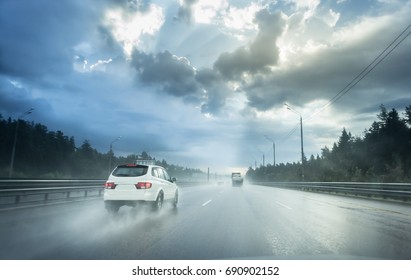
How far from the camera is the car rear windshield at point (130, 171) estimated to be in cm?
1199

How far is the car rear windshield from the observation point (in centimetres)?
1199

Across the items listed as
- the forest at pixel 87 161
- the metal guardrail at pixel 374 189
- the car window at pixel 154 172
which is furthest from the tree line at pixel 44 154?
the car window at pixel 154 172

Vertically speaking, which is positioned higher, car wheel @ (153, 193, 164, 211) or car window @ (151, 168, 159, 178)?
car window @ (151, 168, 159, 178)

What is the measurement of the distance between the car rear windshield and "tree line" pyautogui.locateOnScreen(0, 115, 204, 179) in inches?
1933

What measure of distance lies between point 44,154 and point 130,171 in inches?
3609

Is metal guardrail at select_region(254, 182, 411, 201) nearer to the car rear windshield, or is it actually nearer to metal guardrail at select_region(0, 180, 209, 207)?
the car rear windshield

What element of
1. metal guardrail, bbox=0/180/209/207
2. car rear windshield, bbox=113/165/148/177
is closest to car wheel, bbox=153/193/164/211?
car rear windshield, bbox=113/165/148/177

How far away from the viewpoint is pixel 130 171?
12180mm

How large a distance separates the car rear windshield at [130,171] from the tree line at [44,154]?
4911 cm

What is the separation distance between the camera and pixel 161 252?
585 centimetres
